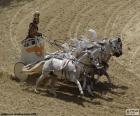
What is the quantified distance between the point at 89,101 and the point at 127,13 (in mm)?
8497

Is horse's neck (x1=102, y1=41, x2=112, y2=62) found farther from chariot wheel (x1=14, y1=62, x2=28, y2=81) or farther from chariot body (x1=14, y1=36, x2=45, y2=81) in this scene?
chariot wheel (x1=14, y1=62, x2=28, y2=81)

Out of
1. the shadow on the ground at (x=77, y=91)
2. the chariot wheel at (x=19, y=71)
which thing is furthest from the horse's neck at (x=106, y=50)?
the chariot wheel at (x=19, y=71)

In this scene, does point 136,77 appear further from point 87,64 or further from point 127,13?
point 127,13

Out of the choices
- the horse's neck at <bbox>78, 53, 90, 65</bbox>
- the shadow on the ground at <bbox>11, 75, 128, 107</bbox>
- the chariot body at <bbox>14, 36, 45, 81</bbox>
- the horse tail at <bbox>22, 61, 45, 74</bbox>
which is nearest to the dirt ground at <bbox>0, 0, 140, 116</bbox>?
the shadow on the ground at <bbox>11, 75, 128, 107</bbox>

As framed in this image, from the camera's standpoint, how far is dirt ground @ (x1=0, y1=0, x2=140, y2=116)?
46.8 feet

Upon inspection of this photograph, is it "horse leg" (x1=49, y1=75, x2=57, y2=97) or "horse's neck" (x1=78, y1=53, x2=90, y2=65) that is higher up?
"horse's neck" (x1=78, y1=53, x2=90, y2=65)

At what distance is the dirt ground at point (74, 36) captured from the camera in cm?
1427

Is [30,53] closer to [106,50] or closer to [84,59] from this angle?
[84,59]

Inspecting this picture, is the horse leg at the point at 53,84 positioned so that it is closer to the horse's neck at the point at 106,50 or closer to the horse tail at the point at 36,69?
the horse tail at the point at 36,69

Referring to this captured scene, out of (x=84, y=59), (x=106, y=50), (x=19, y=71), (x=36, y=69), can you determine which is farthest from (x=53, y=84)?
(x=106, y=50)

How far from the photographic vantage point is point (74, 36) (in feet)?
67.2

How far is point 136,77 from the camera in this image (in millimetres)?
17219

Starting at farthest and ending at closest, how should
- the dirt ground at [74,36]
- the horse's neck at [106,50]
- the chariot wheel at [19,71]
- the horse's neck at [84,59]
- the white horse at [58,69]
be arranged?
1. the chariot wheel at [19,71]
2. the horse's neck at [106,50]
3. the horse's neck at [84,59]
4. the white horse at [58,69]
5. the dirt ground at [74,36]

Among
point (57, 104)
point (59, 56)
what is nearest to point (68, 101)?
point (57, 104)
